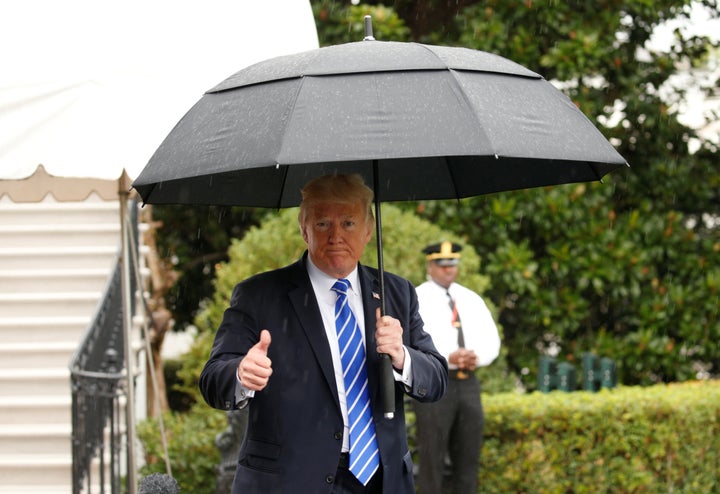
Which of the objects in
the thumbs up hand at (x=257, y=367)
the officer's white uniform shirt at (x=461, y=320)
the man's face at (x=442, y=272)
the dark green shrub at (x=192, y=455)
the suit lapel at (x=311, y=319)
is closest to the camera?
the thumbs up hand at (x=257, y=367)

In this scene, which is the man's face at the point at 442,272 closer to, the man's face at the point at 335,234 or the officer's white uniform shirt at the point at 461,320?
the officer's white uniform shirt at the point at 461,320

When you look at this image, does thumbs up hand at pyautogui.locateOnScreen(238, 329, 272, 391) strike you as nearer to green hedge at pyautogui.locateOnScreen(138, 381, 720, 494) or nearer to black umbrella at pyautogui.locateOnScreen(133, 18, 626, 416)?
black umbrella at pyautogui.locateOnScreen(133, 18, 626, 416)

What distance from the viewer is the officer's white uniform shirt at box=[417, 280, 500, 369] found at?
779cm

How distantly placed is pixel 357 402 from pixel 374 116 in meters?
0.98

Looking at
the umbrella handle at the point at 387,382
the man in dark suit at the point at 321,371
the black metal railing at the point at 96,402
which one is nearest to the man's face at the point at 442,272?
the black metal railing at the point at 96,402

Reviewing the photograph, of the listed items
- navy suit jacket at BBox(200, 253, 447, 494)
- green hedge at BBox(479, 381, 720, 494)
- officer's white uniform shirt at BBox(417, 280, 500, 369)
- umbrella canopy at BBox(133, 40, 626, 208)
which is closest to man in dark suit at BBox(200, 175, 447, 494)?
navy suit jacket at BBox(200, 253, 447, 494)

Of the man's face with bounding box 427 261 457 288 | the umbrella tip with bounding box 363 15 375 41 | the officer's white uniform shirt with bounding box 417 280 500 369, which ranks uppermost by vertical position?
the umbrella tip with bounding box 363 15 375 41

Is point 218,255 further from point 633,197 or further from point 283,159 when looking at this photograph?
point 283,159

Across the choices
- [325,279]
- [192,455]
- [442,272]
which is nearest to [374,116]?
[325,279]

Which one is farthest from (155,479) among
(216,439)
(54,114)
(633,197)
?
(633,197)

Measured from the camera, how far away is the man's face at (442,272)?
7.92 m

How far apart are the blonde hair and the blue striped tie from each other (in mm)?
379

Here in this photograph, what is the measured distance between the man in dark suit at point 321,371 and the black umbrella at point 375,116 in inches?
4.9

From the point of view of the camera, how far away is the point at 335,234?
11.6 feet
